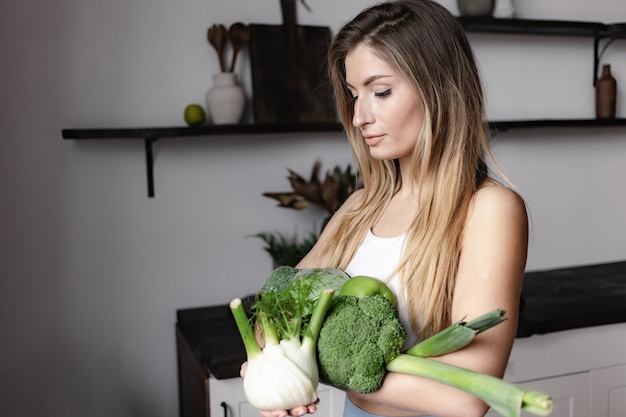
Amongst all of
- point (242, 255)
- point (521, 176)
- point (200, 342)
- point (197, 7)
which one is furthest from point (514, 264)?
point (521, 176)

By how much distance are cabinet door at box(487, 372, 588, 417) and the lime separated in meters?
1.35

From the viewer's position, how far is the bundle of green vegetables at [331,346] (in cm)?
87

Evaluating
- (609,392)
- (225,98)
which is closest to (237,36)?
(225,98)

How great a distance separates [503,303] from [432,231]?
195 mm

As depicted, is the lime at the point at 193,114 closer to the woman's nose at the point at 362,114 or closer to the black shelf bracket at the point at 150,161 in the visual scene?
the black shelf bracket at the point at 150,161

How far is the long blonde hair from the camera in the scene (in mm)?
1123

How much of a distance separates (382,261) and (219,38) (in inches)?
50.4

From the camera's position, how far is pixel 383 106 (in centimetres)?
113

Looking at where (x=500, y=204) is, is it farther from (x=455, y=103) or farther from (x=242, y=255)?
(x=242, y=255)

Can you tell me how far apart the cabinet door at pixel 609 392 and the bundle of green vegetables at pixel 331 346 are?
1478 mm

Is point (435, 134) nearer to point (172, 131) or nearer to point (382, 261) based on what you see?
point (382, 261)

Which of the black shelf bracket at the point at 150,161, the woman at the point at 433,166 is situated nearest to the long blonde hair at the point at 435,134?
the woman at the point at 433,166

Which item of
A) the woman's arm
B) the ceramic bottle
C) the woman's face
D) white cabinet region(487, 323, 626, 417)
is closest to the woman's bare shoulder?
the woman's arm

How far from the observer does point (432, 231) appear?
1.15 m
